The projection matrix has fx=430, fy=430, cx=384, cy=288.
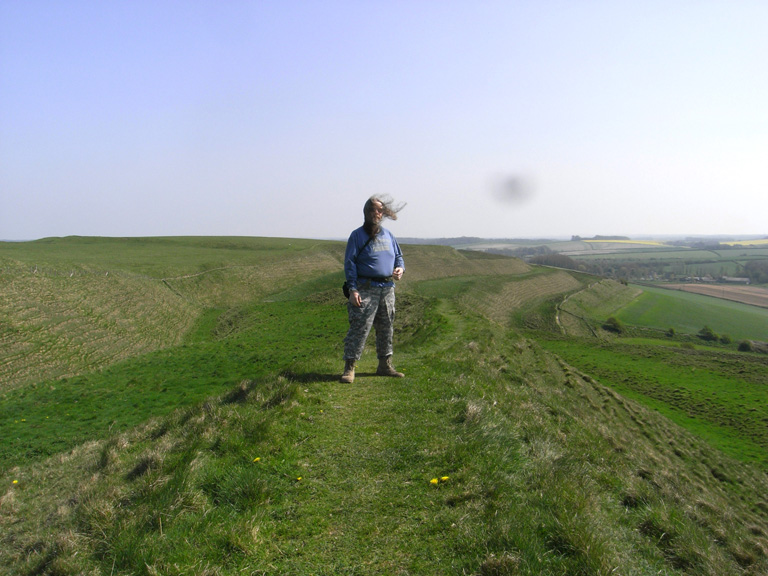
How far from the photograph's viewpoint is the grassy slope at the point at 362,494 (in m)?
3.59

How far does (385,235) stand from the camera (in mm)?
8781

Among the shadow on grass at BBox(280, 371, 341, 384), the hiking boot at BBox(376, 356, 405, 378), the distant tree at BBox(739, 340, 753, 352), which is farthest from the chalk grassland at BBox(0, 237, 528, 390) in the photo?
the distant tree at BBox(739, 340, 753, 352)

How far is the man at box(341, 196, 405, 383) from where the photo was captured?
845cm

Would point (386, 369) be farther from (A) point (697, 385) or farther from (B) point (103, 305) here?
(A) point (697, 385)

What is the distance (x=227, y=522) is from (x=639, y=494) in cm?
515

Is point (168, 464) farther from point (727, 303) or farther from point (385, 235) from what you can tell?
point (727, 303)

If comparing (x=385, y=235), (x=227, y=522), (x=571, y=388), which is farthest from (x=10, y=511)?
(x=571, y=388)

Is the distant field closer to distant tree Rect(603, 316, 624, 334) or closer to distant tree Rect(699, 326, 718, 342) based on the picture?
distant tree Rect(699, 326, 718, 342)

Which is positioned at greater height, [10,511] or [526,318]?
[10,511]

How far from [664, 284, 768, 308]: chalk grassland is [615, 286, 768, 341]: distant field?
5.27 meters

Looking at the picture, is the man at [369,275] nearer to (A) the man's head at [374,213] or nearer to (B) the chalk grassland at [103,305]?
(A) the man's head at [374,213]

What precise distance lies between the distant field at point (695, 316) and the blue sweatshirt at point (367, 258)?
227 feet

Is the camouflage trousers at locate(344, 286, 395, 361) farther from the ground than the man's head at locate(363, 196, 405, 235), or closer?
closer

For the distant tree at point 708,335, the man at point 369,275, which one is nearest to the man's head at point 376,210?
the man at point 369,275
